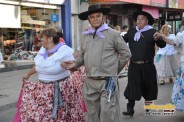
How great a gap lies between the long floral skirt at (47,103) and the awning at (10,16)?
10575mm

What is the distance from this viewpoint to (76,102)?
551cm

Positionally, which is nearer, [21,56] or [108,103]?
[108,103]

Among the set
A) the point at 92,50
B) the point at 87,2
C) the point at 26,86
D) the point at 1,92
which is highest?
the point at 87,2

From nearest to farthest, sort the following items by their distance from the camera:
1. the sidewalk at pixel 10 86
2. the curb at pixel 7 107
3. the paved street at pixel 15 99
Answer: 1. the paved street at pixel 15 99
2. the curb at pixel 7 107
3. the sidewalk at pixel 10 86

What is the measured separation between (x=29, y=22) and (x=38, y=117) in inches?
483

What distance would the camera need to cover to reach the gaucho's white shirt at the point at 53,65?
5.27 m

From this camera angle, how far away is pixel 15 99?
916 cm

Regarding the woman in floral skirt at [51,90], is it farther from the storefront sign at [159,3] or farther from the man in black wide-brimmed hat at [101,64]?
the storefront sign at [159,3]

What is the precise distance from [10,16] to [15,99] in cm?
741

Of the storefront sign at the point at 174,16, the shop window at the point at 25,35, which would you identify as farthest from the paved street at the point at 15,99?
the storefront sign at the point at 174,16

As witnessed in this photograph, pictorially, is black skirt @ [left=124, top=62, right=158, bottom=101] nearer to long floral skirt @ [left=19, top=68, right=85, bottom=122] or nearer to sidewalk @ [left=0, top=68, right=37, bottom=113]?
long floral skirt @ [left=19, top=68, right=85, bottom=122]

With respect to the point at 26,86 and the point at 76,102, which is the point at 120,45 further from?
the point at 26,86

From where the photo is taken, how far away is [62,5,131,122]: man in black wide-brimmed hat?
490 centimetres

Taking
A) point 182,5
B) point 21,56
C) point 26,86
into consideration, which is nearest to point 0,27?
point 21,56
